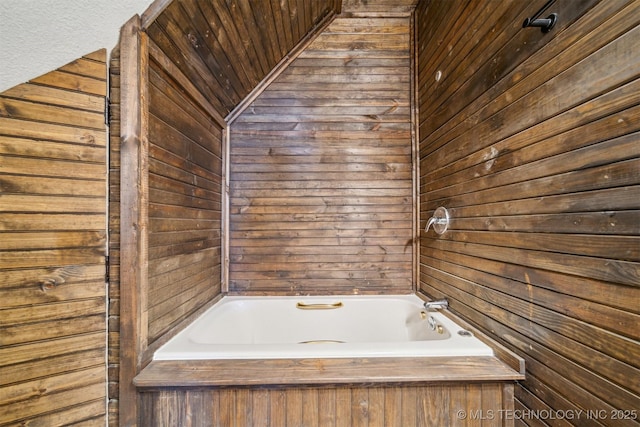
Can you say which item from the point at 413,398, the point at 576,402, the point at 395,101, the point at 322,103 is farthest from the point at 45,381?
the point at 395,101

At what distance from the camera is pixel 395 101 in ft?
6.90

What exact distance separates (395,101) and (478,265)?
1.43 m

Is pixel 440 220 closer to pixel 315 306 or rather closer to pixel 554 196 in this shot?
pixel 554 196

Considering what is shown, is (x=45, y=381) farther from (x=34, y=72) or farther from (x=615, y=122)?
(x=615, y=122)

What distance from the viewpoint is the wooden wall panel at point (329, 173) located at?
2.06 meters

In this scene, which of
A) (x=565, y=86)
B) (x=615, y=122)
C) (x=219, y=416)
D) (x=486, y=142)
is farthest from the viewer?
(x=486, y=142)

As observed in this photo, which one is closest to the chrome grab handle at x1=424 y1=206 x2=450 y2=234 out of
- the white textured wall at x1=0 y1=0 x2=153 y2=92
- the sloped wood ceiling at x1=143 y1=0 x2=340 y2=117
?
the sloped wood ceiling at x1=143 y1=0 x2=340 y2=117

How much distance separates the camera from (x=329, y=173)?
2.07 m

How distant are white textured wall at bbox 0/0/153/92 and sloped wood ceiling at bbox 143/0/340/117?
168 mm

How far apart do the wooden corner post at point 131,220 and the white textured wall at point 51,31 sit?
3.3 inches

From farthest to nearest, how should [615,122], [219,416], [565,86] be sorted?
[219,416], [565,86], [615,122]

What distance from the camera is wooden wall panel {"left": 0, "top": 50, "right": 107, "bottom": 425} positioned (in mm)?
865

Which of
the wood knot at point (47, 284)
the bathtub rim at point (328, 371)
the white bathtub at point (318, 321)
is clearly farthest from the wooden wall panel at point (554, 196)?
the wood knot at point (47, 284)

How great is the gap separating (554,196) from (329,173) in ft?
4.66
